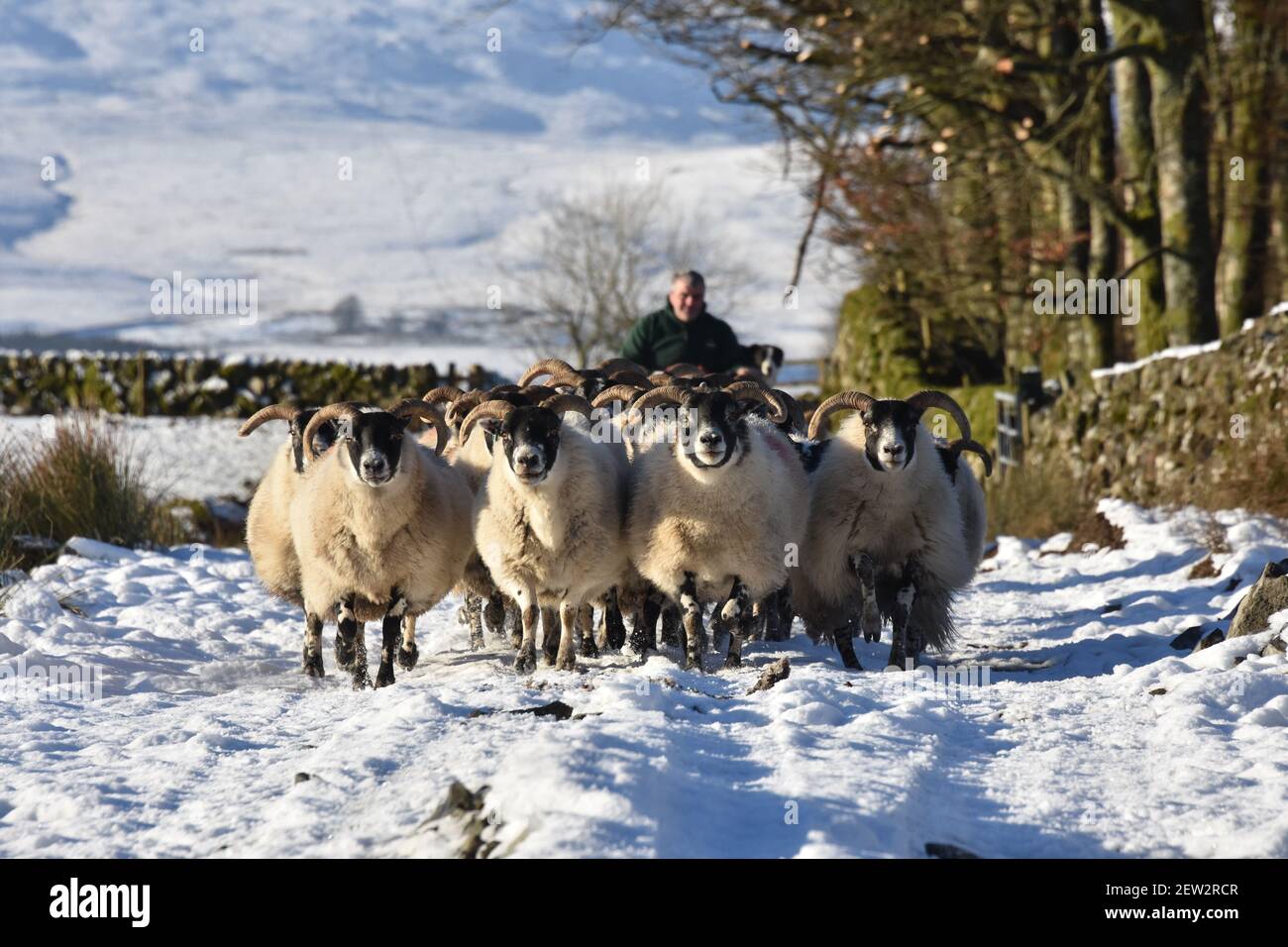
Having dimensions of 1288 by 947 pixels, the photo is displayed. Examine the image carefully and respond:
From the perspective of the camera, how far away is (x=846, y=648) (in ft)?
29.7

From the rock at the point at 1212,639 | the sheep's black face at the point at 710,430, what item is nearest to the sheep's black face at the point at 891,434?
the sheep's black face at the point at 710,430

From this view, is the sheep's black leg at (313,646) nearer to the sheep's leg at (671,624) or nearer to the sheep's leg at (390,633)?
the sheep's leg at (390,633)

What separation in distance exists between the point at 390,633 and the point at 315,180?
106375mm

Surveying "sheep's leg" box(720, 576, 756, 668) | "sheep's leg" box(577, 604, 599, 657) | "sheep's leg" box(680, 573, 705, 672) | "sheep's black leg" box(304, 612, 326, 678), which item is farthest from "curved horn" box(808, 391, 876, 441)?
"sheep's black leg" box(304, 612, 326, 678)

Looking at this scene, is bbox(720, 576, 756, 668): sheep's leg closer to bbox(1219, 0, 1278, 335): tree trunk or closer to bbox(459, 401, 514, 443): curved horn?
bbox(459, 401, 514, 443): curved horn

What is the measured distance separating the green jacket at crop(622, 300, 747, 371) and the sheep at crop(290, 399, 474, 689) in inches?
182

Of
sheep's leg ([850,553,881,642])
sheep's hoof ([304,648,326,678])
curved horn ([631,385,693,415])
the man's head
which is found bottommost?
sheep's hoof ([304,648,326,678])

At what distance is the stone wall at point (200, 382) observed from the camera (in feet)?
101

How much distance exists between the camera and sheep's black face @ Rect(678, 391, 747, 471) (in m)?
8.73

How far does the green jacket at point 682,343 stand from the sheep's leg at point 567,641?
511 cm

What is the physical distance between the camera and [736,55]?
1980cm
